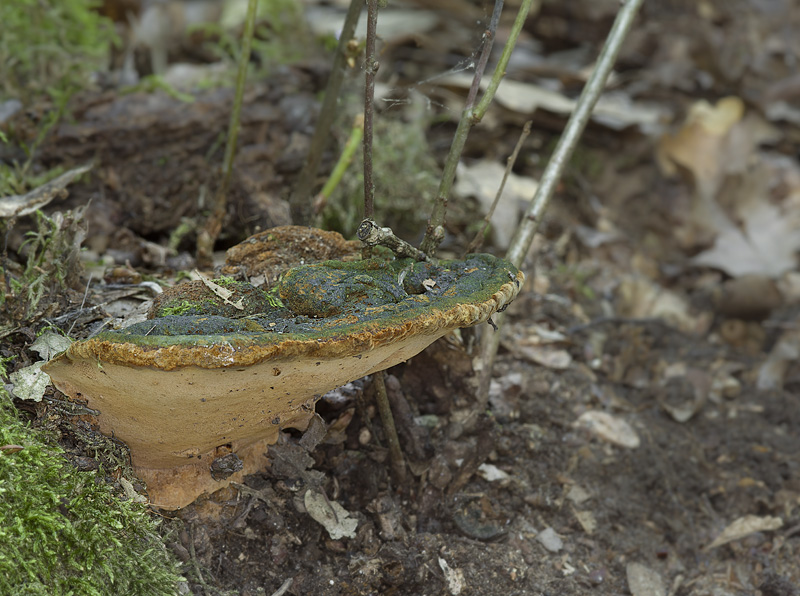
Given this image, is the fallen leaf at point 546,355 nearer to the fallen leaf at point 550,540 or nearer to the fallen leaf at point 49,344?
the fallen leaf at point 550,540

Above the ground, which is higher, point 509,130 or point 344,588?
point 509,130

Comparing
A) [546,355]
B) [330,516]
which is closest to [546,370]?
[546,355]

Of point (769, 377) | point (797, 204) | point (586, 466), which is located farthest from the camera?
point (797, 204)

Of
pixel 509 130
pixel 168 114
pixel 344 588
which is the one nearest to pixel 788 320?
pixel 509 130

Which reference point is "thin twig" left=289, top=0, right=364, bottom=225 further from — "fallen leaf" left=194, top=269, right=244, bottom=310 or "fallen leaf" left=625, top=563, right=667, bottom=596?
"fallen leaf" left=625, top=563, right=667, bottom=596

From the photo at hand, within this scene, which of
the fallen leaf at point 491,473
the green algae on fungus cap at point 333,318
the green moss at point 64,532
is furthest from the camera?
the fallen leaf at point 491,473

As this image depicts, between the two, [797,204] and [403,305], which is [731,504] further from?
[797,204]

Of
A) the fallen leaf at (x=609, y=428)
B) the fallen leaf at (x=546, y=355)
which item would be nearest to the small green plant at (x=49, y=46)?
the fallen leaf at (x=546, y=355)

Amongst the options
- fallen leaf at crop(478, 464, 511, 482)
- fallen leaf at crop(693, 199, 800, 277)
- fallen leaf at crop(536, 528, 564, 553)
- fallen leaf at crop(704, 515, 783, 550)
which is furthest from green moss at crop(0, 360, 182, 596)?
fallen leaf at crop(693, 199, 800, 277)
